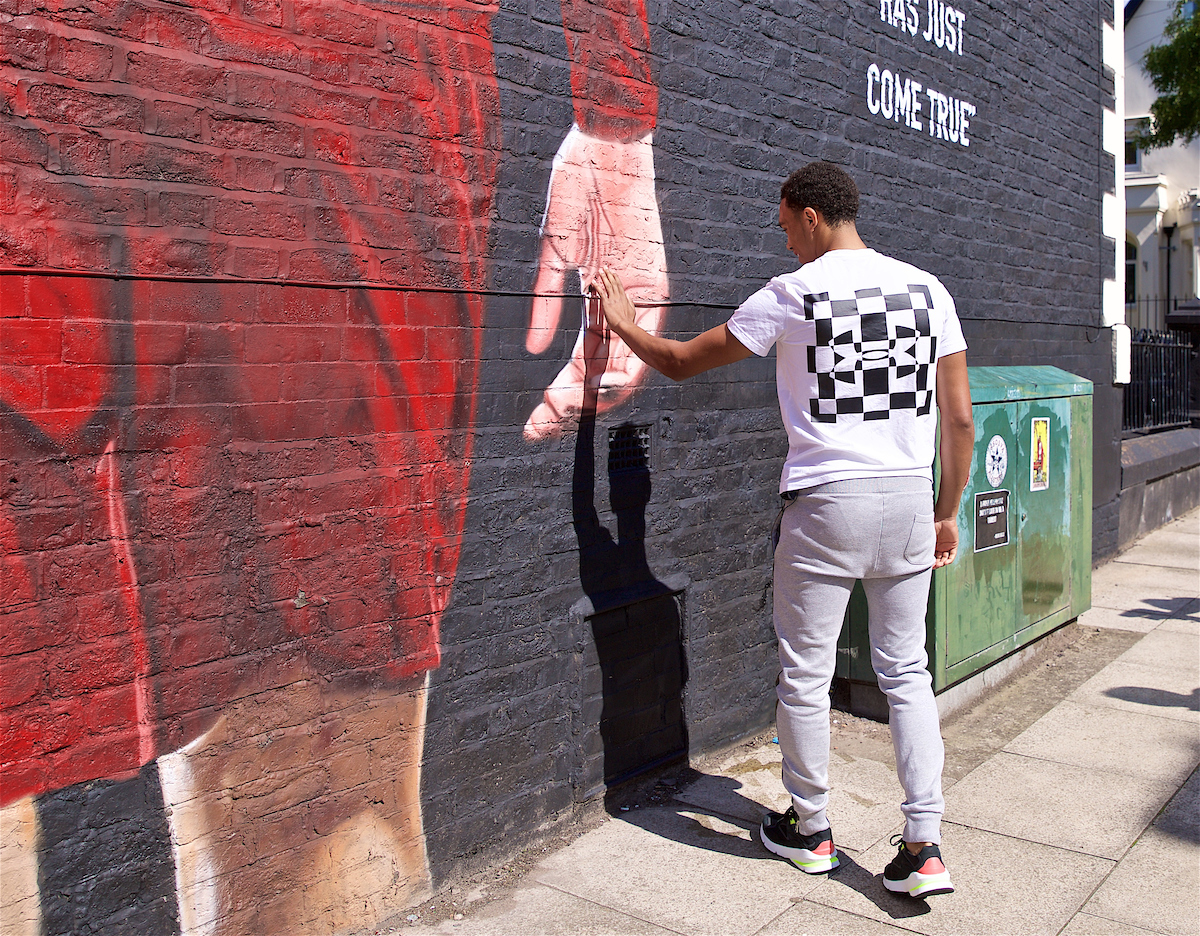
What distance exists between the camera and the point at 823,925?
316cm

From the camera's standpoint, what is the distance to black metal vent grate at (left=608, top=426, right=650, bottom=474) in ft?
13.3

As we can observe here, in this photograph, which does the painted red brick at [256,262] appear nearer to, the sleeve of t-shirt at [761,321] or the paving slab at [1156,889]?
the sleeve of t-shirt at [761,321]

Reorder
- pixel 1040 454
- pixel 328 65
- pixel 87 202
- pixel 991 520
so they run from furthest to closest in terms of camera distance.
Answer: pixel 1040 454 → pixel 991 520 → pixel 328 65 → pixel 87 202

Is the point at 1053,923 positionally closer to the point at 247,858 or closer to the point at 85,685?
the point at 247,858

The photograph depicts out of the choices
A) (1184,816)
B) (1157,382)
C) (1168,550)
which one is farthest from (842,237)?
(1157,382)

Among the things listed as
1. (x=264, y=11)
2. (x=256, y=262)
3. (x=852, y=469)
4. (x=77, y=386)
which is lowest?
(x=852, y=469)

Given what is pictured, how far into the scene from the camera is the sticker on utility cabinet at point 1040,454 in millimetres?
5559

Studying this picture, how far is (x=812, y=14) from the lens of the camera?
5.07 metres

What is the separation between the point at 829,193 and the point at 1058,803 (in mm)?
2433

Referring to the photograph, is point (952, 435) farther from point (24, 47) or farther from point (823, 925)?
point (24, 47)

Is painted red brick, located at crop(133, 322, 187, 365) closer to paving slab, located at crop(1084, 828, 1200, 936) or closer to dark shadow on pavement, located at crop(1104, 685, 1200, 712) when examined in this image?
paving slab, located at crop(1084, 828, 1200, 936)

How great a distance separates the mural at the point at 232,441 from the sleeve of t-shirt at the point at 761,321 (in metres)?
0.75

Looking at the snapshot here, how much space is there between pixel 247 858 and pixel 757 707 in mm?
2481

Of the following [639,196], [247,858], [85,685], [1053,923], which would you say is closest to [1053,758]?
[1053,923]
